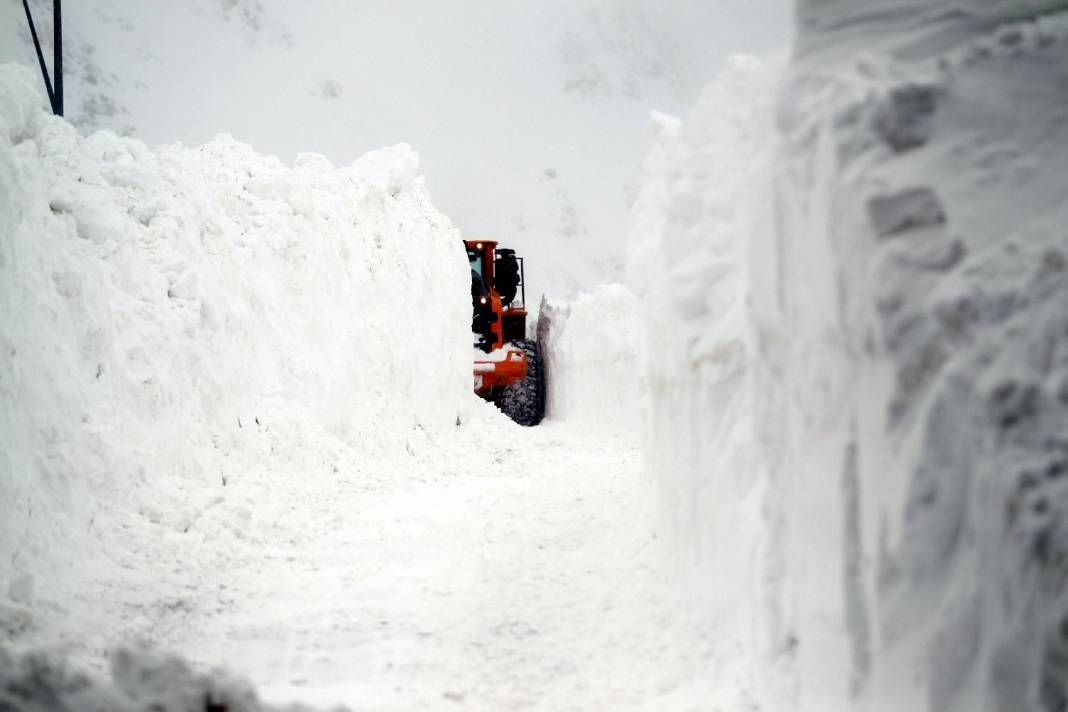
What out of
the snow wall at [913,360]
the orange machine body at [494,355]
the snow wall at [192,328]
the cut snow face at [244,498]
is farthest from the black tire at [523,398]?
the snow wall at [913,360]

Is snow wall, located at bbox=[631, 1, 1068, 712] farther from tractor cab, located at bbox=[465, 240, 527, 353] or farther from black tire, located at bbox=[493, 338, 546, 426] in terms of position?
black tire, located at bbox=[493, 338, 546, 426]

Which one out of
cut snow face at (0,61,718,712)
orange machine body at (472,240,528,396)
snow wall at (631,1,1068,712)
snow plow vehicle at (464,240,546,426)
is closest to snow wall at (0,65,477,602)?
cut snow face at (0,61,718,712)

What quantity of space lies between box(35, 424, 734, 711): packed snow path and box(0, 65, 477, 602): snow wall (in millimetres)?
415

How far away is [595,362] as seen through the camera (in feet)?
39.8

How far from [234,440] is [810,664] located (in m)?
4.60

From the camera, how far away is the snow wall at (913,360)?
162cm

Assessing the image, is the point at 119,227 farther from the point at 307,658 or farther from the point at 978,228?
the point at 978,228

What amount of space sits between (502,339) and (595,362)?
1.54m

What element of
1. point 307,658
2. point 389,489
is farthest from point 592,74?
point 307,658

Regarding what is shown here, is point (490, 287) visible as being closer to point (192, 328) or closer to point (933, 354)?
point (192, 328)

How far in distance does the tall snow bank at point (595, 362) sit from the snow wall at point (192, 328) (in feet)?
7.29

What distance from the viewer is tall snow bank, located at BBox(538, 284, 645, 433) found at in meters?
11.4

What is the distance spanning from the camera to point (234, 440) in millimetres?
5828

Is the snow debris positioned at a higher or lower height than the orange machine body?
lower
